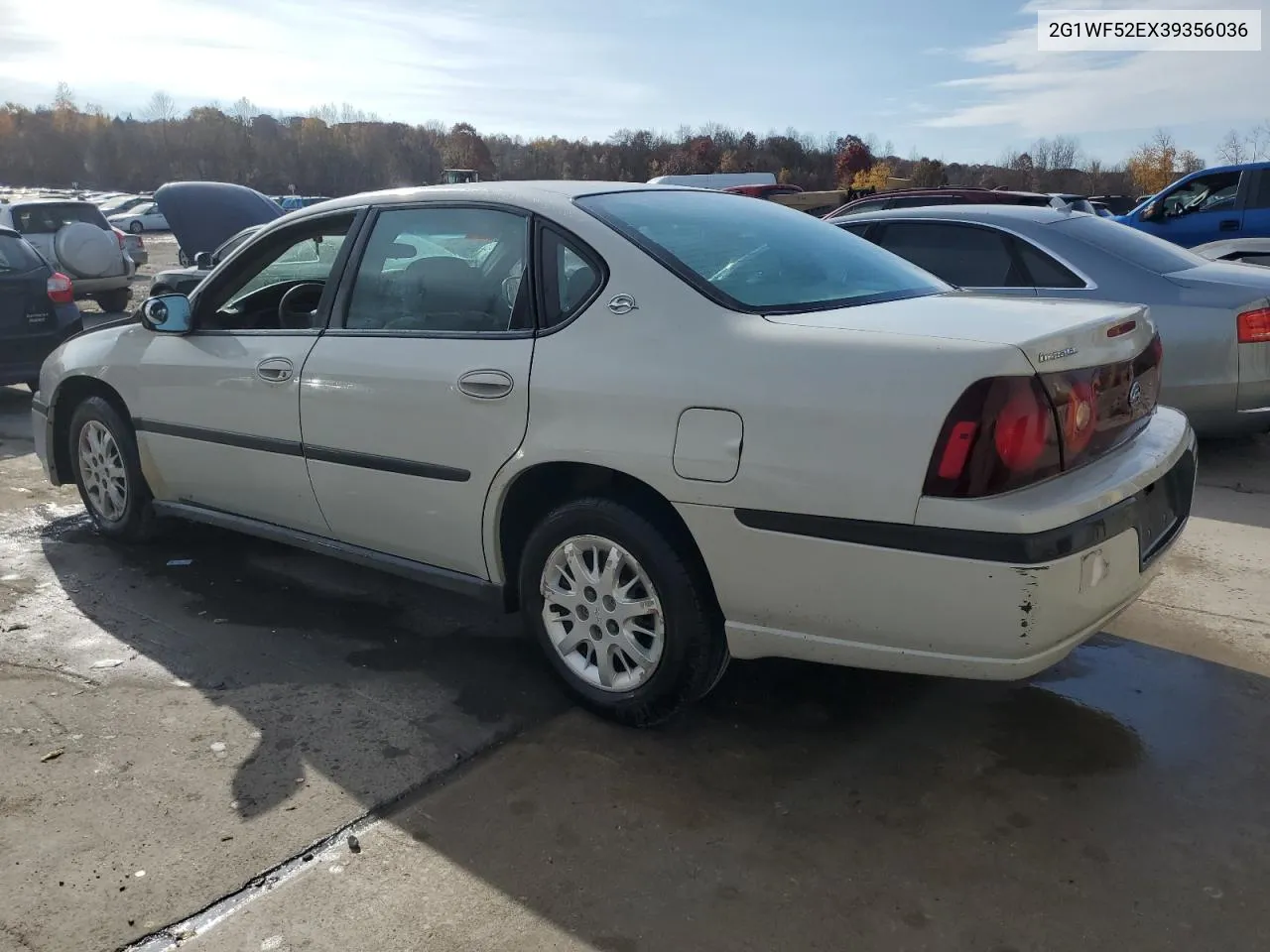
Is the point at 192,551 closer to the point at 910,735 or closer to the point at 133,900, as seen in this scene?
the point at 133,900

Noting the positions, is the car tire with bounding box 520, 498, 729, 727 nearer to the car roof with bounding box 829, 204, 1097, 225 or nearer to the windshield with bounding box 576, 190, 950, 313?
the windshield with bounding box 576, 190, 950, 313

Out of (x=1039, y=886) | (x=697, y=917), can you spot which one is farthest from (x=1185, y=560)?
(x=697, y=917)

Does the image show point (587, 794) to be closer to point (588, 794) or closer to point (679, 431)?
point (588, 794)

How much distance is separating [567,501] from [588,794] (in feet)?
2.86

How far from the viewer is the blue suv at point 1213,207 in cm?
1250

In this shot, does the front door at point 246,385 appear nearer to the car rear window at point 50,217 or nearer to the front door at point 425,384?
the front door at point 425,384

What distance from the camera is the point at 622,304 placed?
3.05 metres

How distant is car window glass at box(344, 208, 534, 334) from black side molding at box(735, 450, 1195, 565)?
1105 mm

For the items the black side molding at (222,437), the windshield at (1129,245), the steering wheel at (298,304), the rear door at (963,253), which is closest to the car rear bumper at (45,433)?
the black side molding at (222,437)

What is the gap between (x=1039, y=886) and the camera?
2430mm

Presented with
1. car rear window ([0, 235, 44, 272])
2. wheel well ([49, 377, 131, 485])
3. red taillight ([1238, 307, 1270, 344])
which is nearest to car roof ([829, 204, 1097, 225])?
red taillight ([1238, 307, 1270, 344])

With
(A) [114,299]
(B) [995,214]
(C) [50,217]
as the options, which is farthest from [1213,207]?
(C) [50,217]

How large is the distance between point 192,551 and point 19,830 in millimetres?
2315

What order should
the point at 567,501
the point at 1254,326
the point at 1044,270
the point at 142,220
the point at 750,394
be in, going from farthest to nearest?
the point at 142,220
the point at 1044,270
the point at 1254,326
the point at 567,501
the point at 750,394
